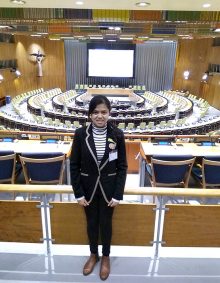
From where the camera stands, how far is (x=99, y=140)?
2311 mm

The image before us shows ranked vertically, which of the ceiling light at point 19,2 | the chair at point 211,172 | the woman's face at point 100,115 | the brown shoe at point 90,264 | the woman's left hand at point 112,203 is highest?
the ceiling light at point 19,2

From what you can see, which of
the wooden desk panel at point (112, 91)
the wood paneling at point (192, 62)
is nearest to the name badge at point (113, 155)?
the wood paneling at point (192, 62)

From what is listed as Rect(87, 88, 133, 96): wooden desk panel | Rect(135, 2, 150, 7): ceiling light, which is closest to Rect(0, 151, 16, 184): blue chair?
Rect(135, 2, 150, 7): ceiling light

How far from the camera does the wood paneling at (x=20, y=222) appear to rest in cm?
249

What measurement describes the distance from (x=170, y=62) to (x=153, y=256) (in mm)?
23938

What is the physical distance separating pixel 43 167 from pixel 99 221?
5.49 feet

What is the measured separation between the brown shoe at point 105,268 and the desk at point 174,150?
80.2 inches

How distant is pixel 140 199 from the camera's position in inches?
176

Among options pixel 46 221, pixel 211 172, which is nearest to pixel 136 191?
pixel 46 221

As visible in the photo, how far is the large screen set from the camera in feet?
77.7

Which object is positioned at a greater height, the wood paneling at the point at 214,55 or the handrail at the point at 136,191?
the wood paneling at the point at 214,55

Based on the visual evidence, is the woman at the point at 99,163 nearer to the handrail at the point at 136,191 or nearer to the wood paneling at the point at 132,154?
the handrail at the point at 136,191

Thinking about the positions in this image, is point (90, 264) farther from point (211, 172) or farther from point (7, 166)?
point (211, 172)

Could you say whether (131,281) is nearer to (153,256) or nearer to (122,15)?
(153,256)
